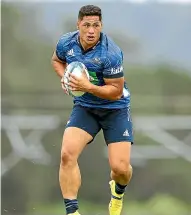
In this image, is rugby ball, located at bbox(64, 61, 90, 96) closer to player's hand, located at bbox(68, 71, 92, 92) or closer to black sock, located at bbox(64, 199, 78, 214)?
player's hand, located at bbox(68, 71, 92, 92)

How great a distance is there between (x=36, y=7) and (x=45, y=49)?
1.99 ft

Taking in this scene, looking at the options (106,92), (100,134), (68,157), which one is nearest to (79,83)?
(106,92)

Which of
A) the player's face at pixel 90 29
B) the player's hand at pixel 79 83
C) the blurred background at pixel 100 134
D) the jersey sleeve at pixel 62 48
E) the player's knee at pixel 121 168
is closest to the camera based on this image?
the player's hand at pixel 79 83

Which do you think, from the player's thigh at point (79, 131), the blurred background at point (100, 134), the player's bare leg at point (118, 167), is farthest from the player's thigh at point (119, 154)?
the blurred background at point (100, 134)

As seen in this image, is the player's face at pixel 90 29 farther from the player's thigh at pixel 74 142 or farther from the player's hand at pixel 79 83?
the player's thigh at pixel 74 142

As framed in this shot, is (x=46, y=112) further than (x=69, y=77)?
Yes

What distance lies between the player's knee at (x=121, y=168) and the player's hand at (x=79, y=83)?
3.01 ft

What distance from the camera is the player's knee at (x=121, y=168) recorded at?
7301 millimetres

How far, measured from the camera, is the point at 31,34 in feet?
37.7

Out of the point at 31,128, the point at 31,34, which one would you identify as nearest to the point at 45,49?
the point at 31,34

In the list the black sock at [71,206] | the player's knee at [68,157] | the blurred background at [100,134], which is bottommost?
the blurred background at [100,134]

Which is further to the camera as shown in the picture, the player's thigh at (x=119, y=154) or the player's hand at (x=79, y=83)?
the player's thigh at (x=119, y=154)

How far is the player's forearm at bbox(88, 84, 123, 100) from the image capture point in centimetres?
676

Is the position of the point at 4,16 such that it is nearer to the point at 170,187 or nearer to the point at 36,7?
the point at 36,7
